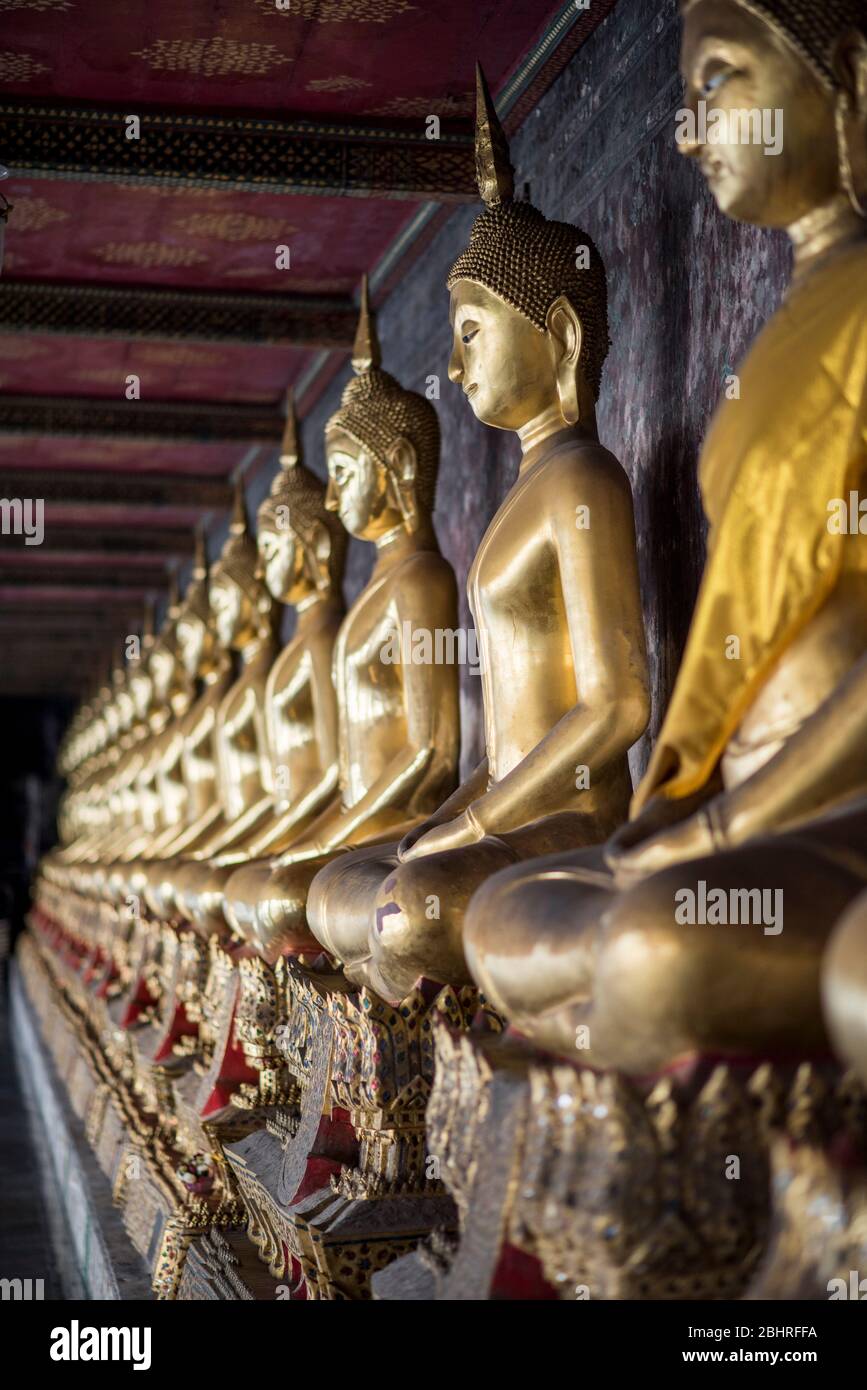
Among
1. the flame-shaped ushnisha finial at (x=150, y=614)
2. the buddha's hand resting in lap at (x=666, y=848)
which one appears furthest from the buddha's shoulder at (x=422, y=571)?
the flame-shaped ushnisha finial at (x=150, y=614)

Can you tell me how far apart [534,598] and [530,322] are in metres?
0.54

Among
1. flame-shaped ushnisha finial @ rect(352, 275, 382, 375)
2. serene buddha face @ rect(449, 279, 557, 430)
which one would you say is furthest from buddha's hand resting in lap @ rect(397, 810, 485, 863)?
flame-shaped ushnisha finial @ rect(352, 275, 382, 375)

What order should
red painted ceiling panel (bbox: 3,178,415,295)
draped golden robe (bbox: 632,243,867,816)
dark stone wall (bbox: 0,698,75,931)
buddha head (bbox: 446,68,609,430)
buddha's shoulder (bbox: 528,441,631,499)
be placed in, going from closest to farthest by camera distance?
draped golden robe (bbox: 632,243,867,816)
buddha's shoulder (bbox: 528,441,631,499)
buddha head (bbox: 446,68,609,430)
red painted ceiling panel (bbox: 3,178,415,295)
dark stone wall (bbox: 0,698,75,931)

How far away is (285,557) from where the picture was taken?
5262 millimetres

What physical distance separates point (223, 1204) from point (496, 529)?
1.73m

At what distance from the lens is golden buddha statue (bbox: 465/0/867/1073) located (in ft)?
5.93

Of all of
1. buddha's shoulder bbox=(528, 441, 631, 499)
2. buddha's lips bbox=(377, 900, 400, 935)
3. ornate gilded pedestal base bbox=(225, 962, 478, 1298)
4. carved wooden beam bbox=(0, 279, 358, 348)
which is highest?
carved wooden beam bbox=(0, 279, 358, 348)

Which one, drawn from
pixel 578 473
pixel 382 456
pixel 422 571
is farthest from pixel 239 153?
pixel 578 473

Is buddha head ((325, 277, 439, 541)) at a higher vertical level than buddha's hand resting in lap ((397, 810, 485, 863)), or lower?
higher

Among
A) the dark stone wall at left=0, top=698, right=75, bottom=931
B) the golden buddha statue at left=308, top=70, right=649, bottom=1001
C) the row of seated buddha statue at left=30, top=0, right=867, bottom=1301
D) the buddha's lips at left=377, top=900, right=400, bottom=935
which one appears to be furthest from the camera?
the dark stone wall at left=0, top=698, right=75, bottom=931

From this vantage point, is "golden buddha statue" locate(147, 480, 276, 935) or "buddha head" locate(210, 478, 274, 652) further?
"buddha head" locate(210, 478, 274, 652)

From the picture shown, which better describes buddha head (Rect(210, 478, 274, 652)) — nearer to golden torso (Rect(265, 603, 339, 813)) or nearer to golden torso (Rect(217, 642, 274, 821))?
golden torso (Rect(217, 642, 274, 821))

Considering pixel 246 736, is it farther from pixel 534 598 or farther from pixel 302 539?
pixel 534 598
